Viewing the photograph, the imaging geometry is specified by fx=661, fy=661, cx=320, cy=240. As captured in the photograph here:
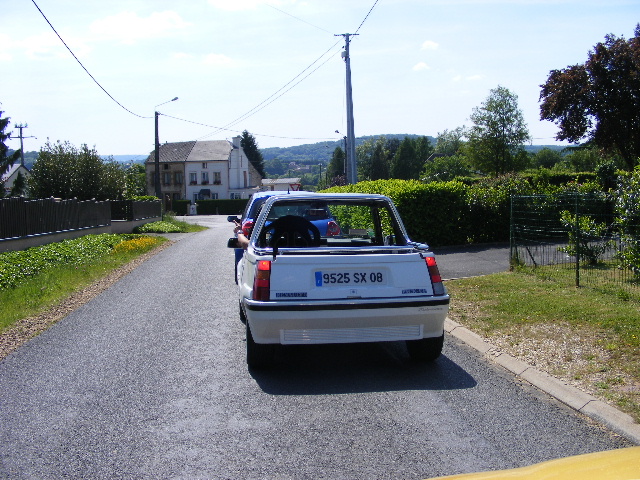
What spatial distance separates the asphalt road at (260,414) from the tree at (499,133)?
7295cm

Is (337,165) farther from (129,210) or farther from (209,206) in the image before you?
(129,210)

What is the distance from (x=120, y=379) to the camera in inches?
245

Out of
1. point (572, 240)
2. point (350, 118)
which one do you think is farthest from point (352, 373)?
point (350, 118)

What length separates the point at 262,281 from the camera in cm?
591

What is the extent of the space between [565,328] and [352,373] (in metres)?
2.76

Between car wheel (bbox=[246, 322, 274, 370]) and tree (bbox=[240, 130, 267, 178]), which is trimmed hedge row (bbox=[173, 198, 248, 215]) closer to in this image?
tree (bbox=[240, 130, 267, 178])

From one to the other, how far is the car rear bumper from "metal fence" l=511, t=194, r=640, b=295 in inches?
201

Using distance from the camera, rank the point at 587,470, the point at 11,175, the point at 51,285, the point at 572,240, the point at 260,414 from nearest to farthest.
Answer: the point at 587,470, the point at 260,414, the point at 572,240, the point at 51,285, the point at 11,175

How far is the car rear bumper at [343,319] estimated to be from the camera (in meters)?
5.84

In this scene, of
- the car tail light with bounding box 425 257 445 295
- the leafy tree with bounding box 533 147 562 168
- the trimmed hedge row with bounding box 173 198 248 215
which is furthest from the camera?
the leafy tree with bounding box 533 147 562 168

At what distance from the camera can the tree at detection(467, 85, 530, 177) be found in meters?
77.2

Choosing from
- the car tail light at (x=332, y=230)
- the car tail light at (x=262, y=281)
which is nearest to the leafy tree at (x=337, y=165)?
the car tail light at (x=332, y=230)

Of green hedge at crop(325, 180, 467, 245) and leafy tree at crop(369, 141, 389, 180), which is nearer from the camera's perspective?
green hedge at crop(325, 180, 467, 245)

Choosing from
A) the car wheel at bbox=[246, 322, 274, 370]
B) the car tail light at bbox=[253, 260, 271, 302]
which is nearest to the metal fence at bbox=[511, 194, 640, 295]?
the car wheel at bbox=[246, 322, 274, 370]
